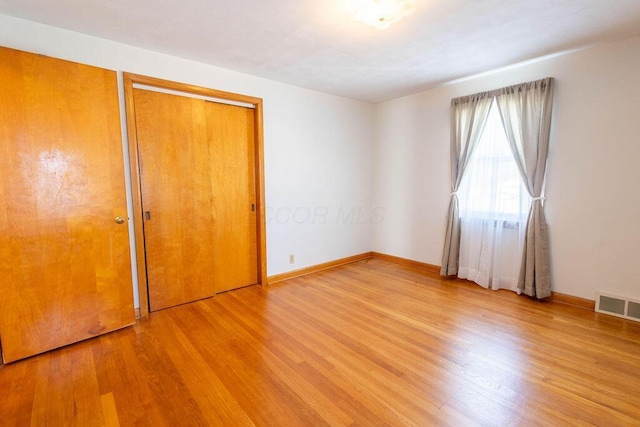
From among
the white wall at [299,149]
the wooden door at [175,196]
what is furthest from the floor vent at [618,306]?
the wooden door at [175,196]

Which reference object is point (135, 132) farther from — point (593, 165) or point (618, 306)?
point (618, 306)

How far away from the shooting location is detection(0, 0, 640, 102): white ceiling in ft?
6.43

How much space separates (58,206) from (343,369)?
241 centimetres

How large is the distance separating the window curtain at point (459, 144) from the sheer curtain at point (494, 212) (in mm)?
78

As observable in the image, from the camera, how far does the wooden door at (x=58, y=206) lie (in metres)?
1.98

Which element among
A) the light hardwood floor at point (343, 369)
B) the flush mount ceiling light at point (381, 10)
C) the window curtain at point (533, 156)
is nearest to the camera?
the light hardwood floor at point (343, 369)

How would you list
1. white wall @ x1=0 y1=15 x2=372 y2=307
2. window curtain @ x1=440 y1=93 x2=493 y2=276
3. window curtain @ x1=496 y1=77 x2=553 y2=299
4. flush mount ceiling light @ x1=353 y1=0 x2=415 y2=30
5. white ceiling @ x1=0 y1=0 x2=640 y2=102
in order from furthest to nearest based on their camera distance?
window curtain @ x1=440 y1=93 x2=493 y2=276 → window curtain @ x1=496 y1=77 x2=553 y2=299 → white wall @ x1=0 y1=15 x2=372 y2=307 → white ceiling @ x1=0 y1=0 x2=640 y2=102 → flush mount ceiling light @ x1=353 y1=0 x2=415 y2=30

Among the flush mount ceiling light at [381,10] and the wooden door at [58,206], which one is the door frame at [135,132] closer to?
the wooden door at [58,206]

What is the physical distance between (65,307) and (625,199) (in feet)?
15.8

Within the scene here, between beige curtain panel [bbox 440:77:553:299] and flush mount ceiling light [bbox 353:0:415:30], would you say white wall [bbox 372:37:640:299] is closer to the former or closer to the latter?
beige curtain panel [bbox 440:77:553:299]

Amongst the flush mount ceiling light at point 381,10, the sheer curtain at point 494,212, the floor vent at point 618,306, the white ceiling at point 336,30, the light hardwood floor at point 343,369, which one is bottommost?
the light hardwood floor at point 343,369

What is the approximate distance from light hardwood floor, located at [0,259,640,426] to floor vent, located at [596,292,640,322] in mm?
110

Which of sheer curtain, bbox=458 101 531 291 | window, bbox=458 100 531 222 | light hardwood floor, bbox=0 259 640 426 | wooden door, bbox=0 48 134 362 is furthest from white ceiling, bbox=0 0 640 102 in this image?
light hardwood floor, bbox=0 259 640 426

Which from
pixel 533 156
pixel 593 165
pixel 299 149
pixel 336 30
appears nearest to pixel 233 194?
pixel 299 149
